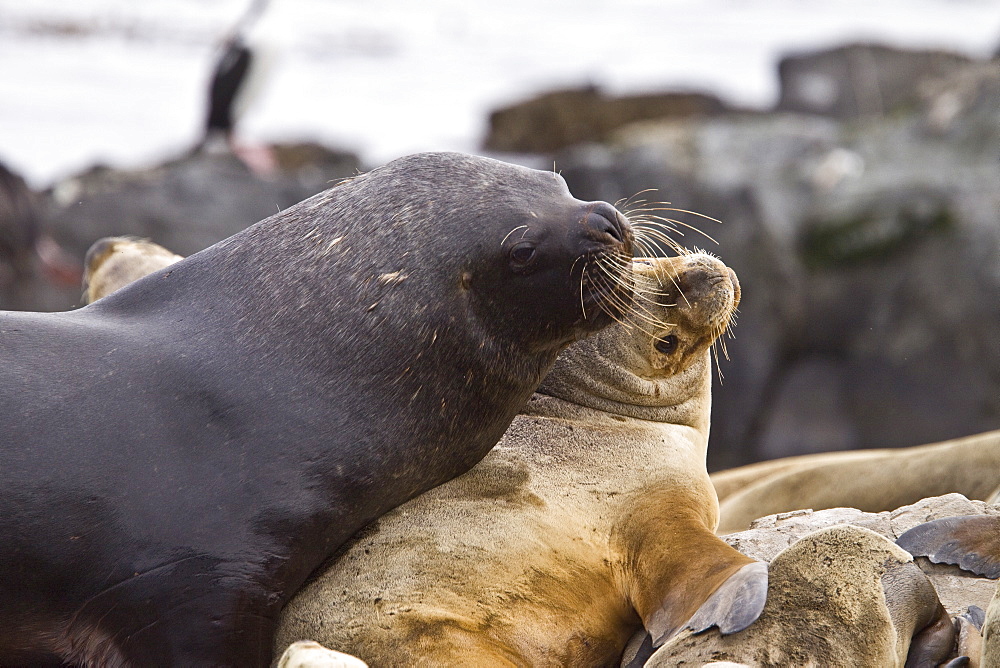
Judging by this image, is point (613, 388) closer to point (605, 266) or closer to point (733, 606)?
point (605, 266)

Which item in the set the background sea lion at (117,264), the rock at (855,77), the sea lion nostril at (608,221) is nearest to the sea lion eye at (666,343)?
the sea lion nostril at (608,221)

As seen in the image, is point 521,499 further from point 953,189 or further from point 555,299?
point 953,189

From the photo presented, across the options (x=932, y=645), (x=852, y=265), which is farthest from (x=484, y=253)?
(x=852, y=265)

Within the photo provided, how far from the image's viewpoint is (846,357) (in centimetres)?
1286

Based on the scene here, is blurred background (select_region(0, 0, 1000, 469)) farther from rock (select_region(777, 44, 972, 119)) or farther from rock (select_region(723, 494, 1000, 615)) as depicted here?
rock (select_region(723, 494, 1000, 615))

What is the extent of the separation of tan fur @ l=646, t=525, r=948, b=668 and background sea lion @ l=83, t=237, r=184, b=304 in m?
2.99

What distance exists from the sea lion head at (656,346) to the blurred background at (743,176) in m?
0.25

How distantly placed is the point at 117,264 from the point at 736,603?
128 inches

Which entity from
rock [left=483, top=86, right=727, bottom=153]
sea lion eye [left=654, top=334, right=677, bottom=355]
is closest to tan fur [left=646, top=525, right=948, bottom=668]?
sea lion eye [left=654, top=334, right=677, bottom=355]

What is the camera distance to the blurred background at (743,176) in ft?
40.1

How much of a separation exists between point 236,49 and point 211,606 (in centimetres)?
1847

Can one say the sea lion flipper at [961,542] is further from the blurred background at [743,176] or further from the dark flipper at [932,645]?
the blurred background at [743,176]

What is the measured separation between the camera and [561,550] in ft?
12.7

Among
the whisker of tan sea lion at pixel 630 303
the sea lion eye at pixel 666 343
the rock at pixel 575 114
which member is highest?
the whisker of tan sea lion at pixel 630 303
